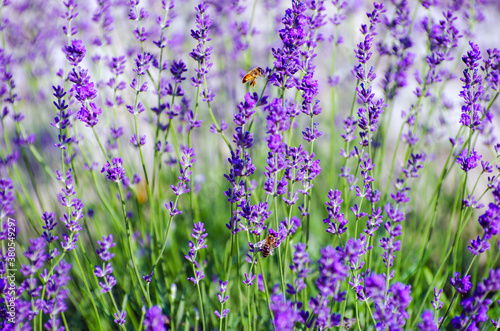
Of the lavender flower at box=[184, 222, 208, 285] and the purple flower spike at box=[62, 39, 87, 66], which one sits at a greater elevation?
the purple flower spike at box=[62, 39, 87, 66]

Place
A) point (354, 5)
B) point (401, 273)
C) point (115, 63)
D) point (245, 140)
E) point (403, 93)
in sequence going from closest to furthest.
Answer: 1. point (245, 140)
2. point (115, 63)
3. point (401, 273)
4. point (354, 5)
5. point (403, 93)

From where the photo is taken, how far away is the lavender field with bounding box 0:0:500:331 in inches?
53.4

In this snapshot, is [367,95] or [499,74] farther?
[499,74]

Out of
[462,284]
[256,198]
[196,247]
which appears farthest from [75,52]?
[462,284]

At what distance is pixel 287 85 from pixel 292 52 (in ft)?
0.40

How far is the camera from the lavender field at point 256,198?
53.4 inches

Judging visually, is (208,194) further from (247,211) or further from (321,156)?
(247,211)

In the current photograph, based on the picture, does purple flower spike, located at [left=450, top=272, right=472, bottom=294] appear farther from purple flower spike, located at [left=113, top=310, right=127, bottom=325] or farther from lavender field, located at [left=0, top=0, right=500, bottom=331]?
purple flower spike, located at [left=113, top=310, right=127, bottom=325]

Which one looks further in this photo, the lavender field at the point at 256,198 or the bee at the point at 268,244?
the bee at the point at 268,244

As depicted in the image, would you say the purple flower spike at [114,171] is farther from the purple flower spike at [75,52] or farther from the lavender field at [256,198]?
the purple flower spike at [75,52]

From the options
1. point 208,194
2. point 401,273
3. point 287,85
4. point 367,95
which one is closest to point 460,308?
point 401,273

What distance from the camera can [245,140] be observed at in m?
1.36

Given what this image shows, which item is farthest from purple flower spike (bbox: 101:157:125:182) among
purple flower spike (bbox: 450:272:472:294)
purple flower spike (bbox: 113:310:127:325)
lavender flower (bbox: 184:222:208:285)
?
purple flower spike (bbox: 450:272:472:294)

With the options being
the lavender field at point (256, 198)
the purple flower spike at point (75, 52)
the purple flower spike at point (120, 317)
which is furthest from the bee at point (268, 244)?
the purple flower spike at point (75, 52)
